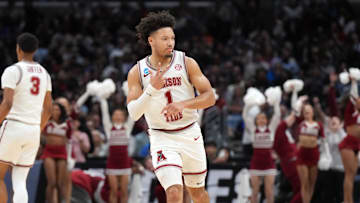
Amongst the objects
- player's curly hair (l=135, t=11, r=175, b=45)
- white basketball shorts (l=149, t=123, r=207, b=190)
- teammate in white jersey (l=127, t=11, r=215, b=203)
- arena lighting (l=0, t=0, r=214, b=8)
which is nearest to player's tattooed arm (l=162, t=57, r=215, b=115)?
teammate in white jersey (l=127, t=11, r=215, b=203)

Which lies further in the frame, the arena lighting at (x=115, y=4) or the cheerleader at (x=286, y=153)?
the arena lighting at (x=115, y=4)

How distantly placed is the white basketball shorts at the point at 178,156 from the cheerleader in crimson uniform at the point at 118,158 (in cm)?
467

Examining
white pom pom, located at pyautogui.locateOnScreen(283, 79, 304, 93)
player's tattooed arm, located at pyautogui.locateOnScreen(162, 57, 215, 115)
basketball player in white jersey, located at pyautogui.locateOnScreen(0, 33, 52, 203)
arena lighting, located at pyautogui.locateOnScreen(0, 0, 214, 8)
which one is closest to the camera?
player's tattooed arm, located at pyautogui.locateOnScreen(162, 57, 215, 115)

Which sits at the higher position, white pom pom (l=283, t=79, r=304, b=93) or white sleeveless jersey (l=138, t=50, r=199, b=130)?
white pom pom (l=283, t=79, r=304, b=93)

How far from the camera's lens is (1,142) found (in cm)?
774

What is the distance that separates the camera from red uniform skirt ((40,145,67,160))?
1070 cm

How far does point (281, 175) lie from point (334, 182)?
0.95 meters

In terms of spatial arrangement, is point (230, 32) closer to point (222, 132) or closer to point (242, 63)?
point (242, 63)

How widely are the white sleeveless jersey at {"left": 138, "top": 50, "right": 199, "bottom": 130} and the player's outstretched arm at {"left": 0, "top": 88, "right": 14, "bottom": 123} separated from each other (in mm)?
1857

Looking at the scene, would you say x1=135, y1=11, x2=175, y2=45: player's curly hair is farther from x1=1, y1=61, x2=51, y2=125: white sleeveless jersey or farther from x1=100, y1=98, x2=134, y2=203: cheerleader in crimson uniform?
x1=100, y1=98, x2=134, y2=203: cheerleader in crimson uniform

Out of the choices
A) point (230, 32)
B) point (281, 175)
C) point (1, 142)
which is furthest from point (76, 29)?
point (1, 142)

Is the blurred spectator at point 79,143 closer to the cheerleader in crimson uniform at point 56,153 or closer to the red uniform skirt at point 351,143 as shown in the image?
the cheerleader in crimson uniform at point 56,153

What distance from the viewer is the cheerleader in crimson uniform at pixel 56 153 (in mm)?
10656

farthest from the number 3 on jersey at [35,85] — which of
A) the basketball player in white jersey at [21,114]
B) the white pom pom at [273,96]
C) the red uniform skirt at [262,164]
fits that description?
the white pom pom at [273,96]
